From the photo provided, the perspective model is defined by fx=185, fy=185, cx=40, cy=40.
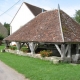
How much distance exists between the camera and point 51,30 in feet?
60.4

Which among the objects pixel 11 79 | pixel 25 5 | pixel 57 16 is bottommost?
pixel 11 79

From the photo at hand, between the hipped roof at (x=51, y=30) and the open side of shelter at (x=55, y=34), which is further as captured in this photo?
the hipped roof at (x=51, y=30)

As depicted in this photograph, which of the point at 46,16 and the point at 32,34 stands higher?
the point at 46,16

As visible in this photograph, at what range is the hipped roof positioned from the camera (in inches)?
675

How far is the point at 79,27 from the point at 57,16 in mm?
2728

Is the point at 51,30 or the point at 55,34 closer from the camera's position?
the point at 55,34

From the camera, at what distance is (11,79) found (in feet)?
32.4

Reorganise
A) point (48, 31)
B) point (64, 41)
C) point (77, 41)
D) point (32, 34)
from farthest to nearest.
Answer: point (32, 34)
point (48, 31)
point (77, 41)
point (64, 41)

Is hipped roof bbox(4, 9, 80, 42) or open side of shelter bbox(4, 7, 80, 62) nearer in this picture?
open side of shelter bbox(4, 7, 80, 62)

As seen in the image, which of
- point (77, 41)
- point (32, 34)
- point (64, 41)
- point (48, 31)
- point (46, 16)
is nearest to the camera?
point (64, 41)

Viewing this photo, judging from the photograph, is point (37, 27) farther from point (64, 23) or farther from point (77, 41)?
point (77, 41)

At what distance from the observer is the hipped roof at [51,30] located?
56.2ft

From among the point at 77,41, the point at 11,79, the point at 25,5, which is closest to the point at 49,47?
the point at 77,41

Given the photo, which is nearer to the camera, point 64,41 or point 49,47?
point 64,41
